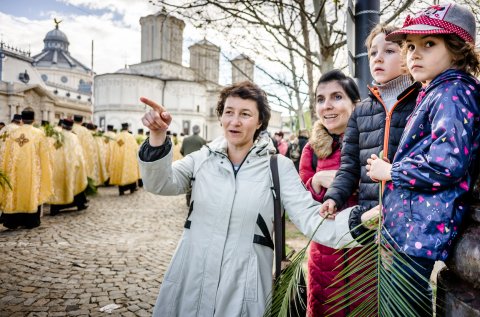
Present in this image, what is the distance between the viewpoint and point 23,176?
20.9 feet

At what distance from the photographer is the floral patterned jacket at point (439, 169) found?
1103 mm

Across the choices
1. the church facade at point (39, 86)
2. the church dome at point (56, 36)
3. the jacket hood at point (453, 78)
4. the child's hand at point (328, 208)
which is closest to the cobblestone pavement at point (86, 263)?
the child's hand at point (328, 208)

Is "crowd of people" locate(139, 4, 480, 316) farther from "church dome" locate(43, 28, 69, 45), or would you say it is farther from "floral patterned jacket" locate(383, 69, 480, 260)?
"church dome" locate(43, 28, 69, 45)

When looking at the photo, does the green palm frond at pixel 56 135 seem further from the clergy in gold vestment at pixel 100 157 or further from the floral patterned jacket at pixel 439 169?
the floral patterned jacket at pixel 439 169

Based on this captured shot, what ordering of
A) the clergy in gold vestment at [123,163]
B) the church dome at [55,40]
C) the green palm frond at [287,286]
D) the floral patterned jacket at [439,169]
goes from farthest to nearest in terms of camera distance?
the church dome at [55,40] < the clergy in gold vestment at [123,163] < the green palm frond at [287,286] < the floral patterned jacket at [439,169]

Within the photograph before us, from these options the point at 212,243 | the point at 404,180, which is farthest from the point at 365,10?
the point at 212,243

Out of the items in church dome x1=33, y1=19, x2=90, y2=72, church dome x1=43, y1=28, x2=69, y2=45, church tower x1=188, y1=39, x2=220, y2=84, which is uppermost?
church dome x1=43, y1=28, x2=69, y2=45

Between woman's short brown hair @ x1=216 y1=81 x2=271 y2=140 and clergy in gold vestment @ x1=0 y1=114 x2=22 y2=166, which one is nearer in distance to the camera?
woman's short brown hair @ x1=216 y1=81 x2=271 y2=140

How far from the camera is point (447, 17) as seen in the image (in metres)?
1.28

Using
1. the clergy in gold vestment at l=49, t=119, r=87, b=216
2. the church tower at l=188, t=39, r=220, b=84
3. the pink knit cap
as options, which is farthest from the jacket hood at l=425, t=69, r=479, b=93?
the clergy in gold vestment at l=49, t=119, r=87, b=216

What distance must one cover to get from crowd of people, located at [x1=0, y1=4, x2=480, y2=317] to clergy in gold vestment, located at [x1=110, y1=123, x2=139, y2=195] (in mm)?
9807

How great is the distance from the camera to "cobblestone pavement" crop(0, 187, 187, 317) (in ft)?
11.4

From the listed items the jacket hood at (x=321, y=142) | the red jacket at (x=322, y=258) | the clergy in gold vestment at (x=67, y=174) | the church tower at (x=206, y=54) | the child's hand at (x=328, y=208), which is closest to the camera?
the child's hand at (x=328, y=208)

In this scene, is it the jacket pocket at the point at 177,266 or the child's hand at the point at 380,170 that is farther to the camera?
the jacket pocket at the point at 177,266
